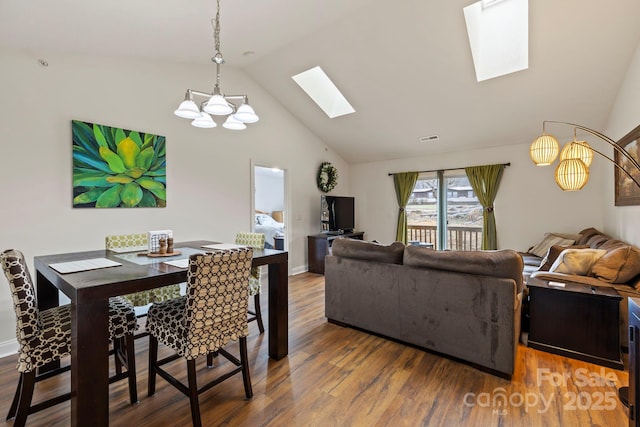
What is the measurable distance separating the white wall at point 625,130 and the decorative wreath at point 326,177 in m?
4.34

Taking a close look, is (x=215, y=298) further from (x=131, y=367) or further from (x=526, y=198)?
(x=526, y=198)

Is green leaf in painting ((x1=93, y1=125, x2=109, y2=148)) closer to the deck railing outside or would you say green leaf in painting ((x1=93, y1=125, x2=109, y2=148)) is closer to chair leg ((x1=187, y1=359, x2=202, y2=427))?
chair leg ((x1=187, y1=359, x2=202, y2=427))

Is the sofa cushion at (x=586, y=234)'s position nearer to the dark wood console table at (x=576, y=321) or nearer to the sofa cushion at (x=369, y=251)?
the dark wood console table at (x=576, y=321)

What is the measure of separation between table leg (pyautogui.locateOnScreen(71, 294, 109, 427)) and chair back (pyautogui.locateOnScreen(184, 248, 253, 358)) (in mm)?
402

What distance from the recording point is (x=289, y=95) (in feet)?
16.7

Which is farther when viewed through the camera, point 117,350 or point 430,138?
point 430,138

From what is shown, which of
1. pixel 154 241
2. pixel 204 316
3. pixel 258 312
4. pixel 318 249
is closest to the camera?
pixel 204 316

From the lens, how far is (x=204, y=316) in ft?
5.83

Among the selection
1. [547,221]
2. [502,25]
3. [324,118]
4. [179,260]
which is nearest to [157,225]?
[179,260]

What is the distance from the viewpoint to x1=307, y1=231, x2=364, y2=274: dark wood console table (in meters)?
5.60

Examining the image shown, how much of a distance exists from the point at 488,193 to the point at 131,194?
5550 millimetres

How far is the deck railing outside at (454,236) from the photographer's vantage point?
19.0 ft

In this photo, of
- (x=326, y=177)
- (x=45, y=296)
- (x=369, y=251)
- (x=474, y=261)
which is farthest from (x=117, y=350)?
(x=326, y=177)

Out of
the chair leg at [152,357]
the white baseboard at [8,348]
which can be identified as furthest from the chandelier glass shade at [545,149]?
the white baseboard at [8,348]
